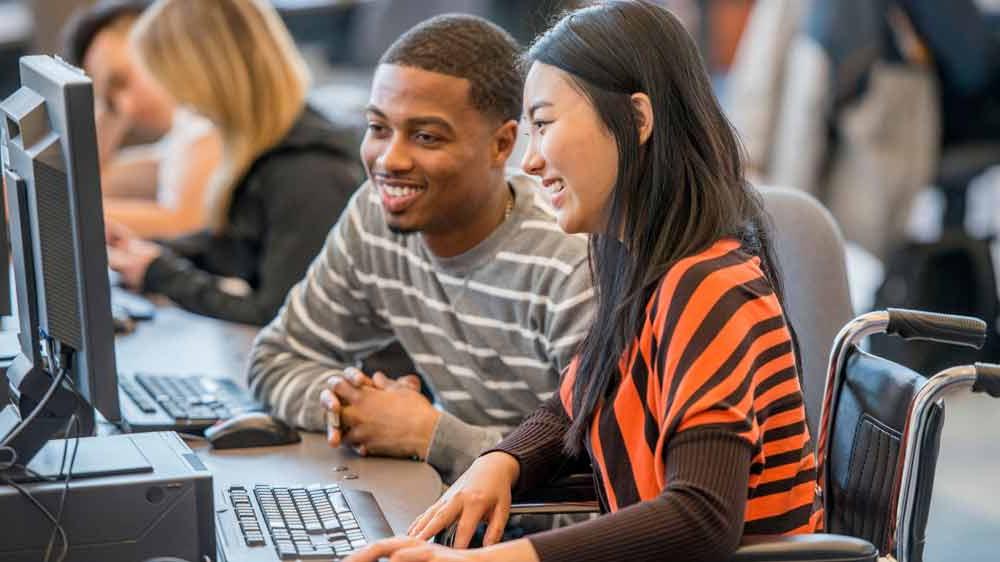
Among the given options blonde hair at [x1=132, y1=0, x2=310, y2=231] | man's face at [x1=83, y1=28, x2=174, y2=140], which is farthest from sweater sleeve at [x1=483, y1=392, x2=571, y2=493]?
man's face at [x1=83, y1=28, x2=174, y2=140]

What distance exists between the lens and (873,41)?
3717mm

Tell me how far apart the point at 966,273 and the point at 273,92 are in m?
2.20

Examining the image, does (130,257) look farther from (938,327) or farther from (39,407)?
(938,327)

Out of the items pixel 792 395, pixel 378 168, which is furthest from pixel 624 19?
pixel 378 168

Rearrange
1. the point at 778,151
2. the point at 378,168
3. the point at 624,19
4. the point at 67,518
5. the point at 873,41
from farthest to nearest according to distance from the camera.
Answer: the point at 778,151, the point at 873,41, the point at 378,168, the point at 624,19, the point at 67,518

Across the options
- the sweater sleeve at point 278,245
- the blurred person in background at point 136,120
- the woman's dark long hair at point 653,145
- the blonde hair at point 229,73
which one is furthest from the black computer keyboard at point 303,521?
the blurred person in background at point 136,120

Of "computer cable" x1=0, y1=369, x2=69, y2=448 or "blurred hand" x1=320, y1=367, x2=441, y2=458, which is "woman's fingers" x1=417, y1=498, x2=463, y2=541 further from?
"computer cable" x1=0, y1=369, x2=69, y2=448

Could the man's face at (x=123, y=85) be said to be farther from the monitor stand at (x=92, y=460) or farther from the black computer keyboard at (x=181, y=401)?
the monitor stand at (x=92, y=460)

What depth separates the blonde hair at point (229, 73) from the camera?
2.65 meters

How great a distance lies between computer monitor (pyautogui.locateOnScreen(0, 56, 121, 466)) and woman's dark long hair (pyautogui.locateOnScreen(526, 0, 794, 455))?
47 centimetres

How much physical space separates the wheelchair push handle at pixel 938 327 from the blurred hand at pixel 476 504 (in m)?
0.45

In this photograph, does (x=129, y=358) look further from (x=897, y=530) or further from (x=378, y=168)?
(x=897, y=530)

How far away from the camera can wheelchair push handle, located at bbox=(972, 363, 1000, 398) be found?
4.79ft

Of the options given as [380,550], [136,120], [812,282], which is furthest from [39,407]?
[136,120]
